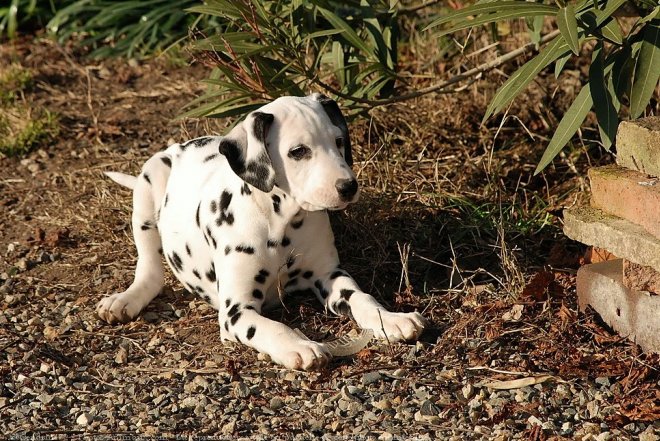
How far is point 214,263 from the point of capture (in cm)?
534

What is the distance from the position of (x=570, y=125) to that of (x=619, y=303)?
852 mm

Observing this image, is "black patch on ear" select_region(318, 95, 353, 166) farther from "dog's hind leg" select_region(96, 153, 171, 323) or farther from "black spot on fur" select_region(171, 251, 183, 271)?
"dog's hind leg" select_region(96, 153, 171, 323)

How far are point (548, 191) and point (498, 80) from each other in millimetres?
1318

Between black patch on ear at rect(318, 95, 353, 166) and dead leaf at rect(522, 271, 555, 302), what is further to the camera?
dead leaf at rect(522, 271, 555, 302)

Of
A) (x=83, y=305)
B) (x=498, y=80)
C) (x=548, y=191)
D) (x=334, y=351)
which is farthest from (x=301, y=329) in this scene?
(x=498, y=80)

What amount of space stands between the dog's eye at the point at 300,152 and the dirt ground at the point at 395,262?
90 centimetres

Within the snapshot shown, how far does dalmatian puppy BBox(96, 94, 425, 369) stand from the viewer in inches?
191

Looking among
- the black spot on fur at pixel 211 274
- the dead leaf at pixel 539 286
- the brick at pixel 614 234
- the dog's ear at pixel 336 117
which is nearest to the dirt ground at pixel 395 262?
the dead leaf at pixel 539 286

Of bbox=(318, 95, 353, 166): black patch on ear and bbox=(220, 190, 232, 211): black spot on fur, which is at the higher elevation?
bbox=(318, 95, 353, 166): black patch on ear

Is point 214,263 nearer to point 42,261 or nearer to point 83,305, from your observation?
point 83,305

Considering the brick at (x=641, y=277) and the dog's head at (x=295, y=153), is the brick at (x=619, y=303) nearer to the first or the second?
the brick at (x=641, y=277)

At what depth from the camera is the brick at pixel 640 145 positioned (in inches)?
183

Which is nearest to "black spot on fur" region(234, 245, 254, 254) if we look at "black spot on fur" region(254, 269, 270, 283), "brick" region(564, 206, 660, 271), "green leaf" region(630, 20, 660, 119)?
"black spot on fur" region(254, 269, 270, 283)

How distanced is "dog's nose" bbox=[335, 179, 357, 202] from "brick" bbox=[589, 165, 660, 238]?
110 centimetres
